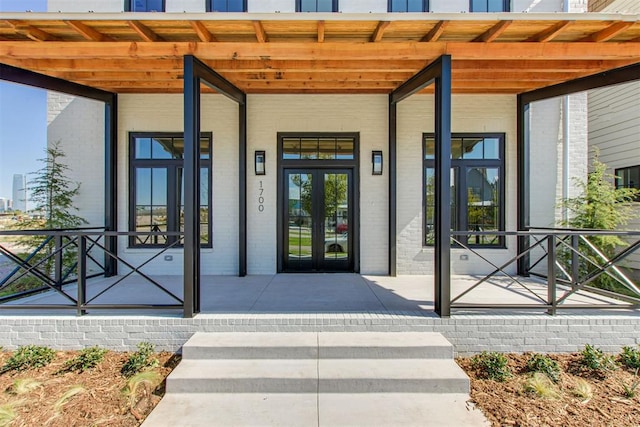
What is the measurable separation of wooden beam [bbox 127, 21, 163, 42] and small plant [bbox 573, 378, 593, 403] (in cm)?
581

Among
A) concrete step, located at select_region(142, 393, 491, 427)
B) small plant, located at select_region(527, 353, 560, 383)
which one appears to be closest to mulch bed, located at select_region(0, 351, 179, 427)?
concrete step, located at select_region(142, 393, 491, 427)

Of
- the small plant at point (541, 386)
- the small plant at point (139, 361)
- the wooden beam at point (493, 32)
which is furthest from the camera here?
the wooden beam at point (493, 32)

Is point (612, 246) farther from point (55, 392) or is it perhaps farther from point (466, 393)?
point (55, 392)

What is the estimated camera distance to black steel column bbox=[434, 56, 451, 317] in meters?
3.99

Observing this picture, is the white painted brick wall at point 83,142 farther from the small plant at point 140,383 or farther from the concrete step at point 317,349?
the concrete step at point 317,349

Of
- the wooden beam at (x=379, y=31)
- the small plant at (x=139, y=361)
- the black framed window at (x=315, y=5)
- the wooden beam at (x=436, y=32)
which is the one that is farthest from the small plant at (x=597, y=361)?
the black framed window at (x=315, y=5)

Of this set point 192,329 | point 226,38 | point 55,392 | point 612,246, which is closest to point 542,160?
point 612,246

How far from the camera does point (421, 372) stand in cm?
330

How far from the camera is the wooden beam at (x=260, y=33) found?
12.4 feet

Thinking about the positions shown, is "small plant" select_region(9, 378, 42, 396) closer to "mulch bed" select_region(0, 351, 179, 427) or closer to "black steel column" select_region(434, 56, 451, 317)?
"mulch bed" select_region(0, 351, 179, 427)

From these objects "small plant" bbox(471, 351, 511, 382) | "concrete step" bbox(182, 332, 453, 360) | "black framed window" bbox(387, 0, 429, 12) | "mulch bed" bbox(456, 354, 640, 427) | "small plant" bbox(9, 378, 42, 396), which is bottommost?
"mulch bed" bbox(456, 354, 640, 427)

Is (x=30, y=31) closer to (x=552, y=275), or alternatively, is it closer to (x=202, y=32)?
(x=202, y=32)

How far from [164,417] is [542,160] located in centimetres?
702

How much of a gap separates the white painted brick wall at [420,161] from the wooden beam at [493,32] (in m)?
2.28
